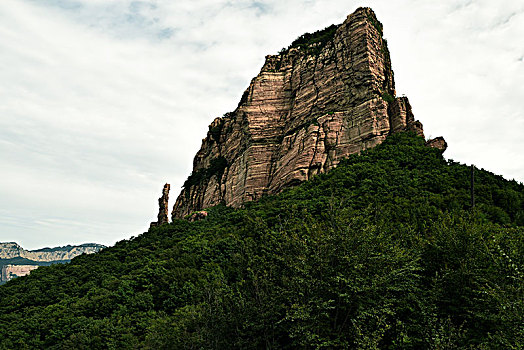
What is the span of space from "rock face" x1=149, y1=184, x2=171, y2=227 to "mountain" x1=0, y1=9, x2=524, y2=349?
19.8 inches

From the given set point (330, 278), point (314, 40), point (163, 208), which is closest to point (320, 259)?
point (330, 278)

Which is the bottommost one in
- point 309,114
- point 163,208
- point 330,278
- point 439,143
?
point 330,278

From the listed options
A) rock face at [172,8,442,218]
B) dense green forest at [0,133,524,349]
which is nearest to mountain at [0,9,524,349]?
dense green forest at [0,133,524,349]

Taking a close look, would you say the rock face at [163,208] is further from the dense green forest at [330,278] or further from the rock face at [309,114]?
the dense green forest at [330,278]

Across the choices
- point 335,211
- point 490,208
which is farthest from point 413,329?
point 490,208

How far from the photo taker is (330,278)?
18.0 metres

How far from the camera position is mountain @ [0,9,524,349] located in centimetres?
1739

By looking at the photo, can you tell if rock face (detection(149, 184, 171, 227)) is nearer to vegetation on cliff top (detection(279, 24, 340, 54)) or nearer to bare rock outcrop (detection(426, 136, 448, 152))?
vegetation on cliff top (detection(279, 24, 340, 54))

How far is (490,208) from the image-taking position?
113 ft

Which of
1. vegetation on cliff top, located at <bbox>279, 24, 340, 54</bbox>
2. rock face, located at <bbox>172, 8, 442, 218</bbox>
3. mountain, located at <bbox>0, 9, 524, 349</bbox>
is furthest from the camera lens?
vegetation on cliff top, located at <bbox>279, 24, 340, 54</bbox>

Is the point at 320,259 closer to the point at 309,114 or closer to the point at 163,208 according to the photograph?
the point at 309,114

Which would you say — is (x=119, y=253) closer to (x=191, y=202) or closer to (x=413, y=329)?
(x=191, y=202)

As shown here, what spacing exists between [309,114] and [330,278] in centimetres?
4312

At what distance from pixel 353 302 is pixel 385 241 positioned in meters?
4.05
